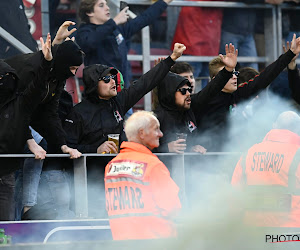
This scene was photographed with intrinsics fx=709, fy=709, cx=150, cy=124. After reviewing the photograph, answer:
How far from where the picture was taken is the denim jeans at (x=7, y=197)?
6.05m

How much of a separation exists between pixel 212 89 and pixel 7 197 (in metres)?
2.45

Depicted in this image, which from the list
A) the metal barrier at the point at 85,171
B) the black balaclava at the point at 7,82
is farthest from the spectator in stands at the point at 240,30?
the black balaclava at the point at 7,82

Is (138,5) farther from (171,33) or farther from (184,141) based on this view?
(184,141)

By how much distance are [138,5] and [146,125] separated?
172 inches

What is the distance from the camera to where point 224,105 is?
7656 mm

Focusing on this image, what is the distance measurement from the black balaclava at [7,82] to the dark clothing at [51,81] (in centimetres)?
23

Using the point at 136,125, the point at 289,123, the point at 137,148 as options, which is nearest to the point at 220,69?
the point at 289,123

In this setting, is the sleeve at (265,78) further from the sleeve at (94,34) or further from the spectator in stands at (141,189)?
the spectator in stands at (141,189)

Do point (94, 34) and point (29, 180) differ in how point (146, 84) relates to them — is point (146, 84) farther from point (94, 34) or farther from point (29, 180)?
point (29, 180)

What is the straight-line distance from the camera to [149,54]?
9125 millimetres

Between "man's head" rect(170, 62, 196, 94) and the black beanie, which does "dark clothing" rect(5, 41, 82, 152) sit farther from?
"man's head" rect(170, 62, 196, 94)

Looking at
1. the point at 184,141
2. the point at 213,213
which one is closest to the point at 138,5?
the point at 184,141

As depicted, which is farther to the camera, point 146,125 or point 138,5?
point 138,5

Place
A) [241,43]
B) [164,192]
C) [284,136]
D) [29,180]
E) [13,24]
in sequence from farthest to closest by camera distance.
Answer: [241,43]
[13,24]
[29,180]
[284,136]
[164,192]
